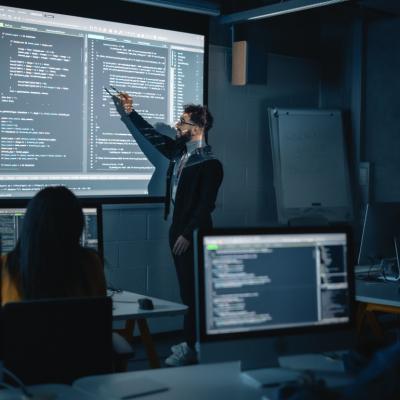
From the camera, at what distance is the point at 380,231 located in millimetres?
3770

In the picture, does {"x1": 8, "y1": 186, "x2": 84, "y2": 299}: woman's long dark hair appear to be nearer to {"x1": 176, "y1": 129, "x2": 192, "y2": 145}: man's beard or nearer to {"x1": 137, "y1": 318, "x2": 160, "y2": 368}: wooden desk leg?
{"x1": 137, "y1": 318, "x2": 160, "y2": 368}: wooden desk leg

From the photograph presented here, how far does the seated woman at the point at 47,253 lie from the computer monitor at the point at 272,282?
572 millimetres

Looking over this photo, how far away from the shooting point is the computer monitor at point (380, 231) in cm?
376

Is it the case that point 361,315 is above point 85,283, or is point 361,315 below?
below

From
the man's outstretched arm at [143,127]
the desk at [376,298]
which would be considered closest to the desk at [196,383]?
the desk at [376,298]

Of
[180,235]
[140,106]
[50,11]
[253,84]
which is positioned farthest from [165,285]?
[50,11]

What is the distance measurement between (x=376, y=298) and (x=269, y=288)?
1.52m

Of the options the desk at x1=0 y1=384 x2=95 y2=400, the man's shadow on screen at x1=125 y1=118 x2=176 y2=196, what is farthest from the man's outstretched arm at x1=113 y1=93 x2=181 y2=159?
the desk at x1=0 y1=384 x2=95 y2=400

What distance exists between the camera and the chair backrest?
1.89m

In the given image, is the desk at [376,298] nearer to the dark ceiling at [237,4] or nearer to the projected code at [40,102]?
the projected code at [40,102]

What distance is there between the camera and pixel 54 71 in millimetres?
4434

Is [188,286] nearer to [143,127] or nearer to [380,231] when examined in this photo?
[143,127]

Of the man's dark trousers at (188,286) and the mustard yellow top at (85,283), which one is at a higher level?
the mustard yellow top at (85,283)

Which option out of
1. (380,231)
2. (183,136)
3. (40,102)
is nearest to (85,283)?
(380,231)
